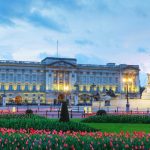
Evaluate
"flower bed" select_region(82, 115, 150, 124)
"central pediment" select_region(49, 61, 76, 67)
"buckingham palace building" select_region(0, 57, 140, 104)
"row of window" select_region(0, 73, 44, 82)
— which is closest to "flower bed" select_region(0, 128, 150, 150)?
"flower bed" select_region(82, 115, 150, 124)

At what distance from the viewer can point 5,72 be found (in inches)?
4638

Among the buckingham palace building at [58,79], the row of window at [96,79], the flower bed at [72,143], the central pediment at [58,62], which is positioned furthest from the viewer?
the row of window at [96,79]

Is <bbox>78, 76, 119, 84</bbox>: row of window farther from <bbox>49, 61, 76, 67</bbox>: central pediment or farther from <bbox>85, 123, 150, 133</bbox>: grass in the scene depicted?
<bbox>85, 123, 150, 133</bbox>: grass

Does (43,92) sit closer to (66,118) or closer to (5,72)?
(5,72)

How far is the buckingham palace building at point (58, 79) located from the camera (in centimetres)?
11825

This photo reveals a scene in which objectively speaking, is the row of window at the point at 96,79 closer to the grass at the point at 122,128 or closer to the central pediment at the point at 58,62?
the central pediment at the point at 58,62

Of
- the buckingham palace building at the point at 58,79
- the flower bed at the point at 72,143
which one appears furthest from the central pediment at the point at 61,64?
the flower bed at the point at 72,143

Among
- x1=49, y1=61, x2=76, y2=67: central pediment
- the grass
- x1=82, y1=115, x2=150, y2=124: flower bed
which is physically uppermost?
x1=49, y1=61, x2=76, y2=67: central pediment

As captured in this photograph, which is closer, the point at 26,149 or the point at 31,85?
the point at 26,149

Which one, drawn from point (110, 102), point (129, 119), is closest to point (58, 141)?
point (129, 119)

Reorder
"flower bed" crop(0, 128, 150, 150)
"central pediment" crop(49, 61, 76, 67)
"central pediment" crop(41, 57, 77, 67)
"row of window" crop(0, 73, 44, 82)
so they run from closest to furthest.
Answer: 1. "flower bed" crop(0, 128, 150, 150)
2. "row of window" crop(0, 73, 44, 82)
3. "central pediment" crop(41, 57, 77, 67)
4. "central pediment" crop(49, 61, 76, 67)

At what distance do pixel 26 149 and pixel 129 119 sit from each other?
17.6m

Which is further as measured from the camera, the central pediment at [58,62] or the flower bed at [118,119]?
the central pediment at [58,62]

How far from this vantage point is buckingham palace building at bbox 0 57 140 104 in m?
118
